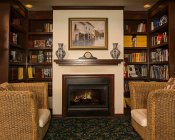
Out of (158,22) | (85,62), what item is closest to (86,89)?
(85,62)

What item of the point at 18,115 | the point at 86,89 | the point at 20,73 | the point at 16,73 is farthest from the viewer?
the point at 86,89

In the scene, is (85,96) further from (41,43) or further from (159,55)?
(159,55)

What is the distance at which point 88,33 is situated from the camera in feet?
14.0

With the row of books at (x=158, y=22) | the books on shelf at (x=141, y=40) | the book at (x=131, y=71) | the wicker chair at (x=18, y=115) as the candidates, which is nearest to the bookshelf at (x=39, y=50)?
the book at (x=131, y=71)

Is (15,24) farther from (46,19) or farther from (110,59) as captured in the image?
(110,59)

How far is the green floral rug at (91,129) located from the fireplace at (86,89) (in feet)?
0.81

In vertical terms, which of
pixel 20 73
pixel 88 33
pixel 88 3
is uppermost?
pixel 88 3

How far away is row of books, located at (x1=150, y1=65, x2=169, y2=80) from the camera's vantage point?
152 inches

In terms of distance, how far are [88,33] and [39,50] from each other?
1.32 meters

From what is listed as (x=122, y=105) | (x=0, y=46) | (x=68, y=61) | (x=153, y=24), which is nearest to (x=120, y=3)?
(x=153, y=24)

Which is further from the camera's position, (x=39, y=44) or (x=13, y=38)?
(x=39, y=44)

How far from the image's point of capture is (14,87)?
9.50ft

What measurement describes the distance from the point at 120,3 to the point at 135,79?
1816mm

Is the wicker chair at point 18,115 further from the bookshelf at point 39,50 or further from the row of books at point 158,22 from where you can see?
the row of books at point 158,22
